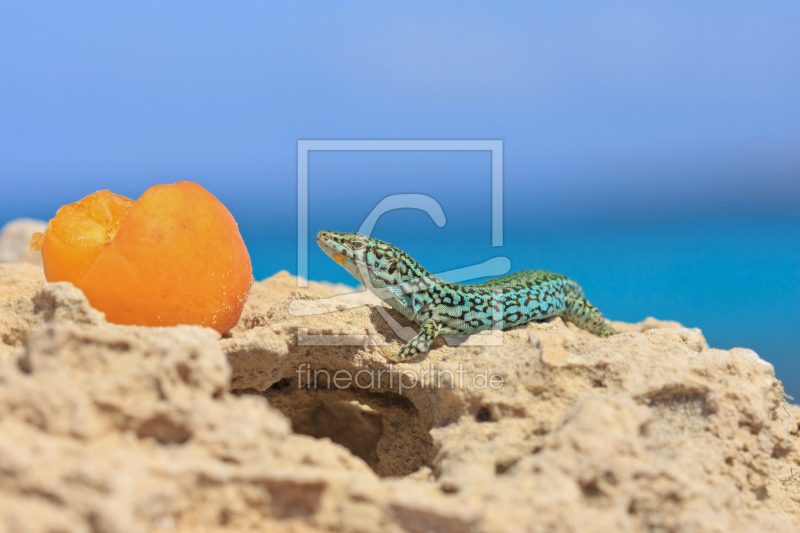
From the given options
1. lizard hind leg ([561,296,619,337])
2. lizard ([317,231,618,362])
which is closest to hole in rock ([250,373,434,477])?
lizard ([317,231,618,362])

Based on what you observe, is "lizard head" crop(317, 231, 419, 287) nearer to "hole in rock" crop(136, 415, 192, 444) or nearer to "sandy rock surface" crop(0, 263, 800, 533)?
"sandy rock surface" crop(0, 263, 800, 533)

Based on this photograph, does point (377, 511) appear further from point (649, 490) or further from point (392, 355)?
point (392, 355)

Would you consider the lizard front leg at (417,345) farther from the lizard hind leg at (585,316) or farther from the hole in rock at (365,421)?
the lizard hind leg at (585,316)

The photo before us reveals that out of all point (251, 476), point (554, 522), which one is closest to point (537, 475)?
point (554, 522)

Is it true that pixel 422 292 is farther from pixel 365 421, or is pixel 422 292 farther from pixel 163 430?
pixel 163 430

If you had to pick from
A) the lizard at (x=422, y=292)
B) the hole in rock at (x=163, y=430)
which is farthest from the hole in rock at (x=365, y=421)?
the hole in rock at (x=163, y=430)

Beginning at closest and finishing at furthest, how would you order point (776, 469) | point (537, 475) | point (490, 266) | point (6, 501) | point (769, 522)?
point (6, 501) → point (537, 475) → point (769, 522) → point (776, 469) → point (490, 266)
